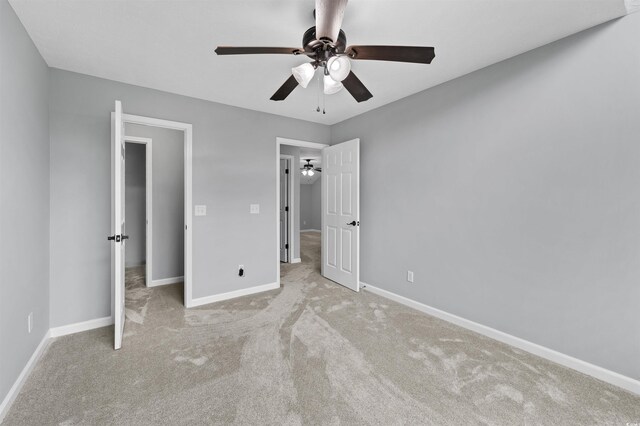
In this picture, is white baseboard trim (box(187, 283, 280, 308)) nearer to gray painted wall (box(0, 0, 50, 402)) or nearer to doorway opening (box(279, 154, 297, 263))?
gray painted wall (box(0, 0, 50, 402))

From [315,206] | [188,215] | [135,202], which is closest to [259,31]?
[188,215]

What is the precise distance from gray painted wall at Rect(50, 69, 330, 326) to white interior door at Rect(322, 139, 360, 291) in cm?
60

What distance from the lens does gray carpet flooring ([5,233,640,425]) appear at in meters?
1.57

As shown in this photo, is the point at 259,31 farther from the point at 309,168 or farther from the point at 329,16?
the point at 309,168

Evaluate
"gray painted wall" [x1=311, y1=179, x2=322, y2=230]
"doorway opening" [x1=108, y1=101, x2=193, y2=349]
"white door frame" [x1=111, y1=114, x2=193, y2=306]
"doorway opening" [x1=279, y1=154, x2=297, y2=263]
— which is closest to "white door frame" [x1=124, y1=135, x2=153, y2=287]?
"doorway opening" [x1=108, y1=101, x2=193, y2=349]

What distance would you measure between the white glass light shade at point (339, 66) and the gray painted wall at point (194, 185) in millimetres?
2143

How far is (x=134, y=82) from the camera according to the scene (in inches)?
109

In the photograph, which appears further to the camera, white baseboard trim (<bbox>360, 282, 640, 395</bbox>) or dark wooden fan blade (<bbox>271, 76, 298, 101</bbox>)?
dark wooden fan blade (<bbox>271, 76, 298, 101</bbox>)

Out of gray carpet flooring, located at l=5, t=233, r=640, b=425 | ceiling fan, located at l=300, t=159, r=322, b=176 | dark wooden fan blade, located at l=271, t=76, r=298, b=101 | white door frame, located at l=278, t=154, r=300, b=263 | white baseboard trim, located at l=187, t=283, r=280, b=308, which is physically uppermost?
ceiling fan, located at l=300, t=159, r=322, b=176

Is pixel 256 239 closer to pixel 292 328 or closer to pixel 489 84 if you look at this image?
pixel 292 328

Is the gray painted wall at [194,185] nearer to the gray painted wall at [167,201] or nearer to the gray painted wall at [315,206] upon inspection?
the gray painted wall at [167,201]

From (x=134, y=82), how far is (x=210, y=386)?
2.91 m

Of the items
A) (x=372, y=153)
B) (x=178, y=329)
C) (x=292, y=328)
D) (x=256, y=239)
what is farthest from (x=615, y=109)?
(x=178, y=329)

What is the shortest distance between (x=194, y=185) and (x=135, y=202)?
2.66m
